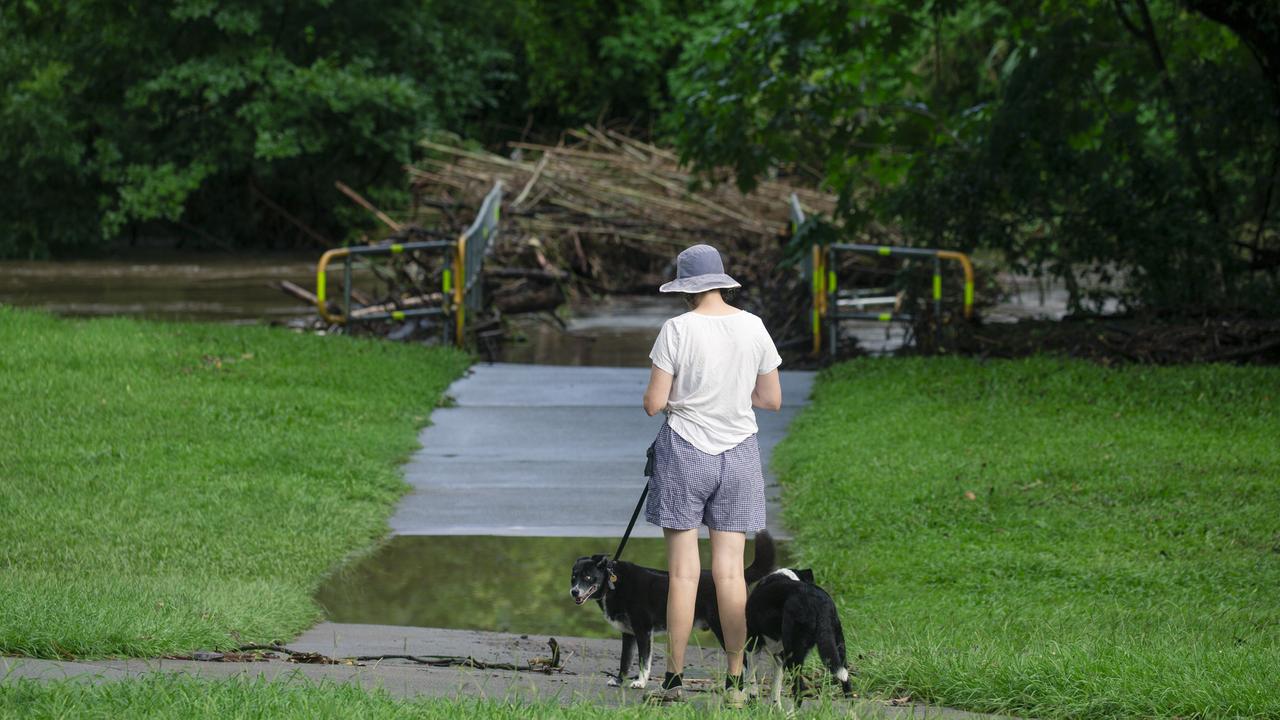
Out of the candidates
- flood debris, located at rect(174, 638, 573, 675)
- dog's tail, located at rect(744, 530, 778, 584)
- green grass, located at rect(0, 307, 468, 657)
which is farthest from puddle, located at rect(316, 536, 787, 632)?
dog's tail, located at rect(744, 530, 778, 584)

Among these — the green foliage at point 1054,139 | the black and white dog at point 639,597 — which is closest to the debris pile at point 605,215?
the green foliage at point 1054,139

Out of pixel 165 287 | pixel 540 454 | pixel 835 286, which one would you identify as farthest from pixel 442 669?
pixel 165 287

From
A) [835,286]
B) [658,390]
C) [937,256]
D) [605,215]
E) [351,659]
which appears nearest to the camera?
[658,390]

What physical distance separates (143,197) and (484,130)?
12.2 m

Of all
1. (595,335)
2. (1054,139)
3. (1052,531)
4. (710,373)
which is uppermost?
(1054,139)

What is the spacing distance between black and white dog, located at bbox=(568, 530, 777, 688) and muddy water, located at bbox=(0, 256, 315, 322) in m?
Answer: 15.4

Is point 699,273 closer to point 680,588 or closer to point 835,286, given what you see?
point 680,588

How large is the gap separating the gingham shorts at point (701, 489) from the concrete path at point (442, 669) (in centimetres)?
61

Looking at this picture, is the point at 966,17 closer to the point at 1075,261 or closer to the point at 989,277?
the point at 989,277

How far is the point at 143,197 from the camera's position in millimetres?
31000

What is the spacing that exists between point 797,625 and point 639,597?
2.58 feet

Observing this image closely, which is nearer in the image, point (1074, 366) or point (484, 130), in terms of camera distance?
point (1074, 366)

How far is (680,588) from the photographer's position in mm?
5680

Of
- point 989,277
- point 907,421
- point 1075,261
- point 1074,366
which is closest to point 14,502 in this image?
point 907,421
